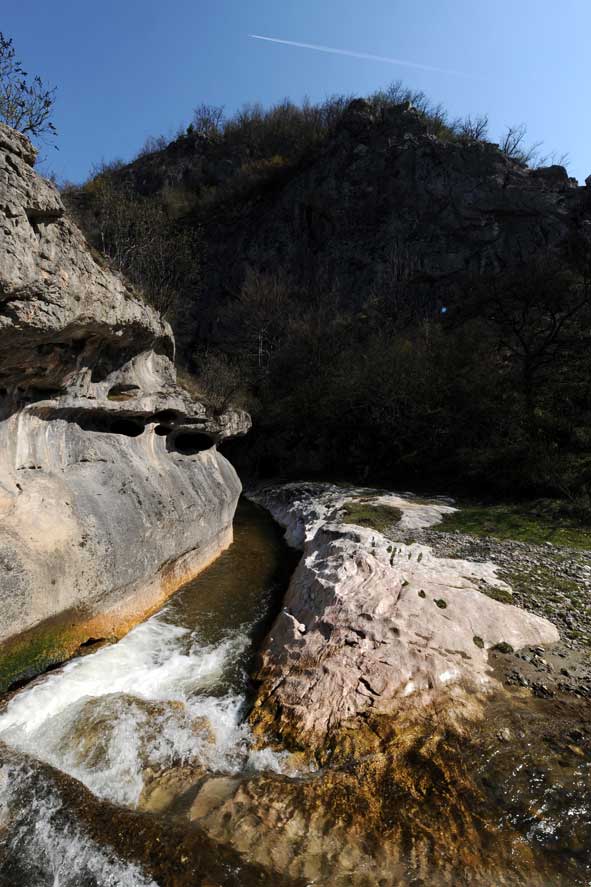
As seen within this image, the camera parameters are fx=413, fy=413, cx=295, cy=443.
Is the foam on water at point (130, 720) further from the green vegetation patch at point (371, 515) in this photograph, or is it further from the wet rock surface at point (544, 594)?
the green vegetation patch at point (371, 515)

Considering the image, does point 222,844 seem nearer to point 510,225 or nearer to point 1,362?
point 1,362

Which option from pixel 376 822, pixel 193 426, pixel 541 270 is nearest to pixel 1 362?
pixel 193 426

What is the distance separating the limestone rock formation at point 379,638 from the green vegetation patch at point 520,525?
310 cm

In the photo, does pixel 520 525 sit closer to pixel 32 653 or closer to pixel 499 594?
pixel 499 594

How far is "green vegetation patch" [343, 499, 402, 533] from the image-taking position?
13.0 meters

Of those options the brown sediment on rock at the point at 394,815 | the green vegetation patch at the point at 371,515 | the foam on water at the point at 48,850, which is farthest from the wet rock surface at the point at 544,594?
the foam on water at the point at 48,850

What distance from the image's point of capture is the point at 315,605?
777 cm

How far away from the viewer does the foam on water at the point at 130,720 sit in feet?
15.5

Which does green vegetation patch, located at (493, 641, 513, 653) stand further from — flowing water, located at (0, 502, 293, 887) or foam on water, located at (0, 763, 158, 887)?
foam on water, located at (0, 763, 158, 887)

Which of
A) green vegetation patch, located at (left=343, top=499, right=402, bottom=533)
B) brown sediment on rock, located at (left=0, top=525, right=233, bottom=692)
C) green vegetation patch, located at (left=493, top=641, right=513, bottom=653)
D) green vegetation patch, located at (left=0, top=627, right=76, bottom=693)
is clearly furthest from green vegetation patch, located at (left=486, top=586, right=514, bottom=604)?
green vegetation patch, located at (left=0, top=627, right=76, bottom=693)

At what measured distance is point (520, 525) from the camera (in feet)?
41.3

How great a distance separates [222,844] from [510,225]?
4349 centimetres

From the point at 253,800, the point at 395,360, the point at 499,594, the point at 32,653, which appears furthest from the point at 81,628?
the point at 395,360

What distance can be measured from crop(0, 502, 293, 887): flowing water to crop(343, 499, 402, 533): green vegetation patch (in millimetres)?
5349
